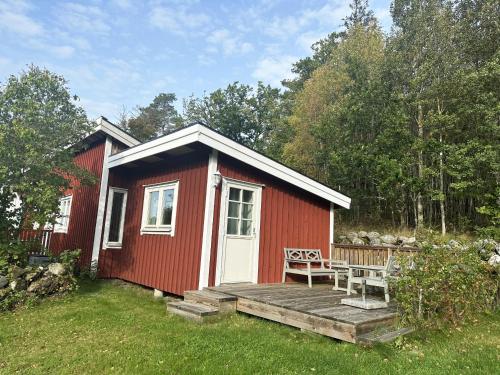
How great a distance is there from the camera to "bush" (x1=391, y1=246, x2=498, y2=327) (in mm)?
4453

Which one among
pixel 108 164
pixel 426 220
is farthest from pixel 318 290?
pixel 426 220

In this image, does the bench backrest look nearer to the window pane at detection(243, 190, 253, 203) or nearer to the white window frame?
the window pane at detection(243, 190, 253, 203)

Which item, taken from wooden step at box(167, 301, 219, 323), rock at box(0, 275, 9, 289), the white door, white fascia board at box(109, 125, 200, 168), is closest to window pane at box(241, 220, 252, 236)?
the white door

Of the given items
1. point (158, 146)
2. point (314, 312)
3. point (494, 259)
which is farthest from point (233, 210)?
point (494, 259)

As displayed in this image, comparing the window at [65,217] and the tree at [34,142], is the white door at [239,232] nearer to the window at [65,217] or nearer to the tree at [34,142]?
the tree at [34,142]

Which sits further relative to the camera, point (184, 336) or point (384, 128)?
point (384, 128)

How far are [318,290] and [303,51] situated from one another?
25.9 meters

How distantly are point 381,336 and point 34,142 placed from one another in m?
6.63

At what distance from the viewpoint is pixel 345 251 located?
827cm

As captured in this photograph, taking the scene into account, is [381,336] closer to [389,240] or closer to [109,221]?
[109,221]

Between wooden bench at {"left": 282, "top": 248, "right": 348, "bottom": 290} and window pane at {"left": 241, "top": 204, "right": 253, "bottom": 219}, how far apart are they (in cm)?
120

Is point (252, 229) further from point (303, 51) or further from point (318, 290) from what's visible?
point (303, 51)

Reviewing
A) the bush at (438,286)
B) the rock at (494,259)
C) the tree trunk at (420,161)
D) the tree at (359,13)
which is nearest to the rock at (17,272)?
the bush at (438,286)

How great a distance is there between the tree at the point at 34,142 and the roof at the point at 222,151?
4.46 feet
